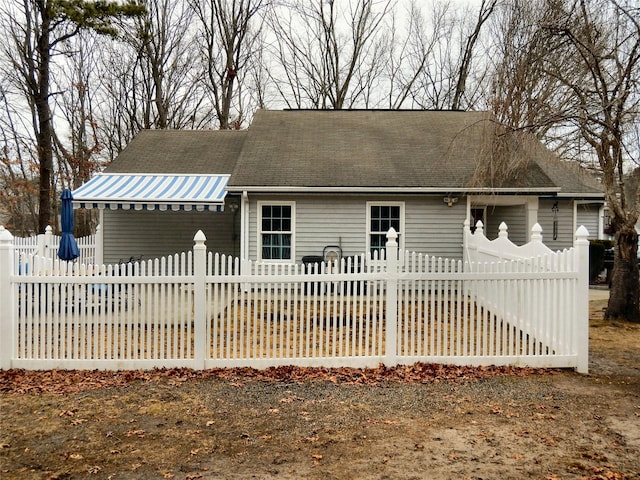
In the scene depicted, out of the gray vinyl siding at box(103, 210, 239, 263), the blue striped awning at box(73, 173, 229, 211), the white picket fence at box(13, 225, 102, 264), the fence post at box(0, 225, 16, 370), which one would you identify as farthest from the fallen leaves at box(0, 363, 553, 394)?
the gray vinyl siding at box(103, 210, 239, 263)

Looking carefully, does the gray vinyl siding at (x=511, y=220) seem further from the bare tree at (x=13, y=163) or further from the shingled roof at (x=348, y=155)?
the bare tree at (x=13, y=163)

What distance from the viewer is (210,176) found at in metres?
13.9

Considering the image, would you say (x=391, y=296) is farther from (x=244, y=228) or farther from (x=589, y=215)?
(x=589, y=215)

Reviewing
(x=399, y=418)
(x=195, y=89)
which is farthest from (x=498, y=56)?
(x=195, y=89)

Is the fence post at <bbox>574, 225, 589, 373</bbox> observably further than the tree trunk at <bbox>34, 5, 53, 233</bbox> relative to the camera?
No

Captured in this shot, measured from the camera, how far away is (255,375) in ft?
18.4

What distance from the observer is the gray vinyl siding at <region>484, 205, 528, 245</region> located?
13.3 metres

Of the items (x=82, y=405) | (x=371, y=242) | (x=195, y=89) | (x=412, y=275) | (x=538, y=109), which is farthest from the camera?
(x=195, y=89)

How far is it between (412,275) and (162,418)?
320cm

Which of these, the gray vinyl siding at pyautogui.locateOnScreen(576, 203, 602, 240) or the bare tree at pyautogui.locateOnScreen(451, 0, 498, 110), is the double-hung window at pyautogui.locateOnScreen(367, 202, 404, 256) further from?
the bare tree at pyautogui.locateOnScreen(451, 0, 498, 110)

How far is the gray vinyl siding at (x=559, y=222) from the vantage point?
46.6ft

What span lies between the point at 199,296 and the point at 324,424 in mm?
2276

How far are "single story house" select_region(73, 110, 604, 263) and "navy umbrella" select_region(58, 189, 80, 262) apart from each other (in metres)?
1.37

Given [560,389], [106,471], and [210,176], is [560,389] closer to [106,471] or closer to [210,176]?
[106,471]
